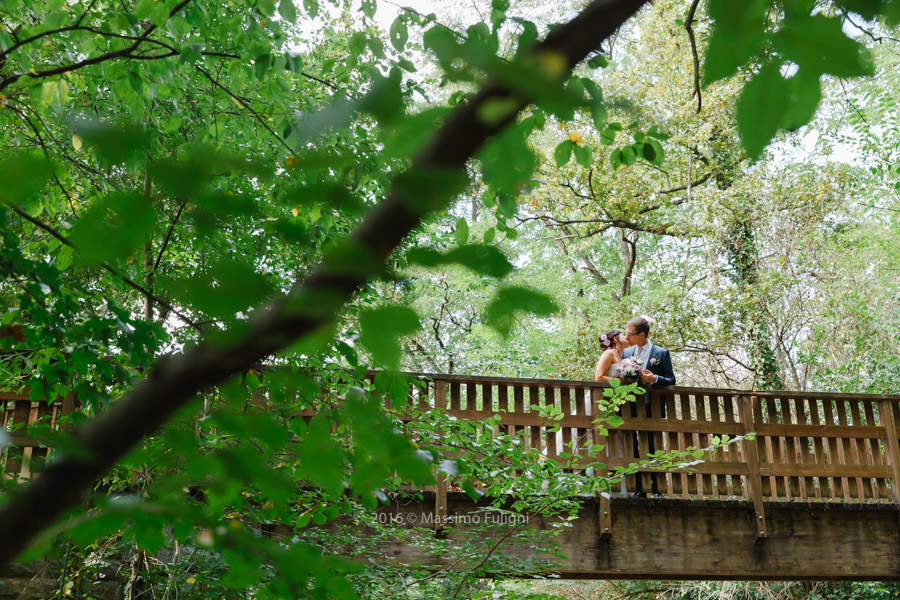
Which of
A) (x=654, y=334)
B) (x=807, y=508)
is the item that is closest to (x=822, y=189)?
(x=654, y=334)

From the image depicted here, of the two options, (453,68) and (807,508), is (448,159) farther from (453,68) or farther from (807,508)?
(807,508)

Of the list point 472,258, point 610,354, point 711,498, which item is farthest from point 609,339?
point 472,258

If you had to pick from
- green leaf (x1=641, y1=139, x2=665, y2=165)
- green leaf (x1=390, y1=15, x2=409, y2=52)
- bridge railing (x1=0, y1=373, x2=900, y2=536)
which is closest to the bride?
bridge railing (x1=0, y1=373, x2=900, y2=536)

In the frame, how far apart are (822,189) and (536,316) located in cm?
1071

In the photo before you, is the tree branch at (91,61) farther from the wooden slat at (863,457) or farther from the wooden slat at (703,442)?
the wooden slat at (863,457)

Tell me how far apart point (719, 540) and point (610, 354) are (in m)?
1.56

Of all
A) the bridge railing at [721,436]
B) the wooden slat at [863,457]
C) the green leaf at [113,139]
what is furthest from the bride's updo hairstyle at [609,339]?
the green leaf at [113,139]

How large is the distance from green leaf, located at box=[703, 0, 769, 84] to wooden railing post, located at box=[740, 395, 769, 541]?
4.90 metres

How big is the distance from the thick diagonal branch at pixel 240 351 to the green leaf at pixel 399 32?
223 centimetres

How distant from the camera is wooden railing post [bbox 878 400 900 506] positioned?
18.6 ft

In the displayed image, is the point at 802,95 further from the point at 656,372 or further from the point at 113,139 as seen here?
the point at 656,372

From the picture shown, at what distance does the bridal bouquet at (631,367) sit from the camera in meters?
5.33

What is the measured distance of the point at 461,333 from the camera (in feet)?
45.7

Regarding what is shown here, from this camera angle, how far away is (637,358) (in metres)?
5.57
